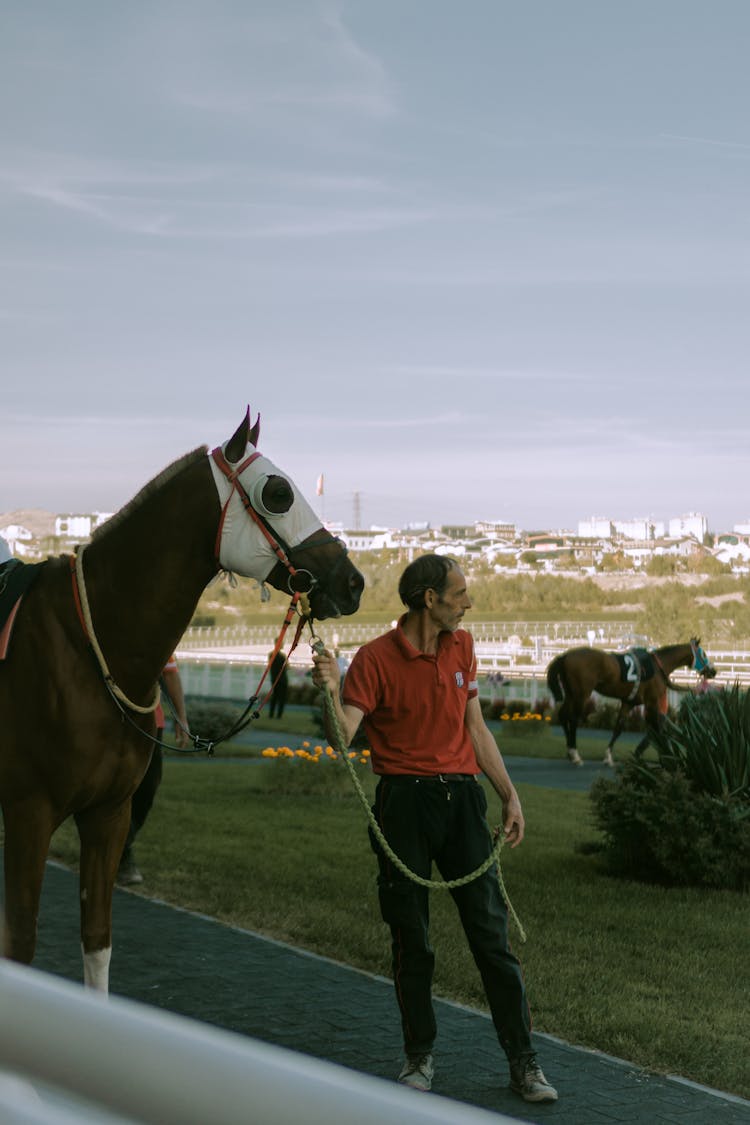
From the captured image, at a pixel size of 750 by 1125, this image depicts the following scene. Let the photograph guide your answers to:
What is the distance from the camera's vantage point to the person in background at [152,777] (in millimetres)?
6949

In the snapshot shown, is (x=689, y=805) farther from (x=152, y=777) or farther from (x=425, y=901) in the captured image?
(x=425, y=901)

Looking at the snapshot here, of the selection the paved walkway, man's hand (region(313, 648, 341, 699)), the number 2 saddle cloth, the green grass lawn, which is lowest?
the green grass lawn

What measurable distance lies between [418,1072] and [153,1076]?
3.96m

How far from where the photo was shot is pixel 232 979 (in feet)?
20.7

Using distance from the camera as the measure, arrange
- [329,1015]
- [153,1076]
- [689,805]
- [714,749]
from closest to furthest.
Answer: [153,1076] < [329,1015] < [689,805] < [714,749]

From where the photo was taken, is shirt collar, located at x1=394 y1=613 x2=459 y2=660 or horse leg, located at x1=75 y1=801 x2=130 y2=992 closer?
horse leg, located at x1=75 y1=801 x2=130 y2=992

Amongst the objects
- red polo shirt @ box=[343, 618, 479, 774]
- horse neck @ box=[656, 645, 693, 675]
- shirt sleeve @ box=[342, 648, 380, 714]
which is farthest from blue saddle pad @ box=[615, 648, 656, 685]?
shirt sleeve @ box=[342, 648, 380, 714]

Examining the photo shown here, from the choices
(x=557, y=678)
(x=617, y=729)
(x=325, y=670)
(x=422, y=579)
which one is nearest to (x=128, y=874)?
(x=422, y=579)

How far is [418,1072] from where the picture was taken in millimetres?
4715

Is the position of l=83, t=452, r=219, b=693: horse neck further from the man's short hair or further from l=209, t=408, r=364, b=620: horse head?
the man's short hair

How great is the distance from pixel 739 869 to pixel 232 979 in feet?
13.2

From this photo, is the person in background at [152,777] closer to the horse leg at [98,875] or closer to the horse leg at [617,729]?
the horse leg at [98,875]

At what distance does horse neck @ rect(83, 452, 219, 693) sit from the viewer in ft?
15.1

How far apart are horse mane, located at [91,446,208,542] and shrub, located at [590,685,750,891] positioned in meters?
5.18
